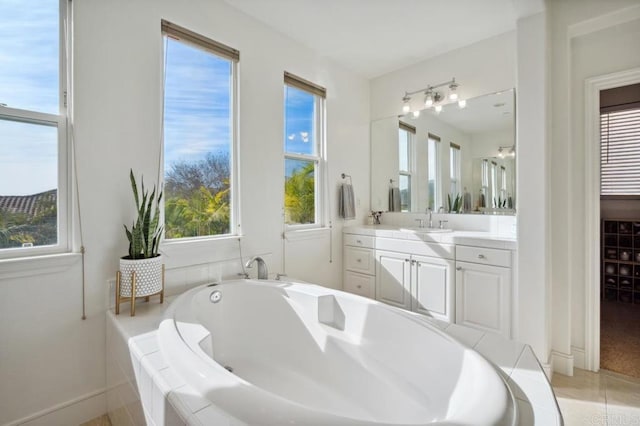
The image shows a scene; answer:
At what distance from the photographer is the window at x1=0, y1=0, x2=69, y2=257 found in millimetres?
1485

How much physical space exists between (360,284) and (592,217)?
1972mm

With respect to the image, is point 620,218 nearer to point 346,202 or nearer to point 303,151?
point 346,202

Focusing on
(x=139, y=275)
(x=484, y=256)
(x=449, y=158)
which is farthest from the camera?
(x=449, y=158)

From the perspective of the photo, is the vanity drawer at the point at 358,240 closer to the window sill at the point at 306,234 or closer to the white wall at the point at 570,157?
the window sill at the point at 306,234

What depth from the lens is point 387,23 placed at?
2.54 m

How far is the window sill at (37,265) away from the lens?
4.73 ft

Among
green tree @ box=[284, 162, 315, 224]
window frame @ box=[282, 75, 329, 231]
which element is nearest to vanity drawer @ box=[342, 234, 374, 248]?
window frame @ box=[282, 75, 329, 231]

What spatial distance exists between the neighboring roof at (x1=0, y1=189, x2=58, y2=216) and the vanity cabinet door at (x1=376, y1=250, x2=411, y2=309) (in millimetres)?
2513

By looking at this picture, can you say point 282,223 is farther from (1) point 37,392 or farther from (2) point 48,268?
(1) point 37,392

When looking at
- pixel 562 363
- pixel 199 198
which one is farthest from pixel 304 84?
pixel 562 363

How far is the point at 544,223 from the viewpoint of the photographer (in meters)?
2.04

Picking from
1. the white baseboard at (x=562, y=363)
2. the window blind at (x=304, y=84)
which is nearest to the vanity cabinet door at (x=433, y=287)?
the white baseboard at (x=562, y=363)

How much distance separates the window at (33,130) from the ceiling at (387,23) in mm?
1234

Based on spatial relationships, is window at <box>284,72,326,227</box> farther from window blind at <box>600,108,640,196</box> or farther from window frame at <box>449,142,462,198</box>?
window blind at <box>600,108,640,196</box>
